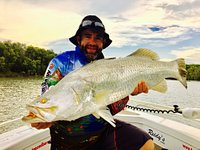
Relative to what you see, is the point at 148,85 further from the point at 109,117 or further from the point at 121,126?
the point at 121,126

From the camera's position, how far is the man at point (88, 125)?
2633 mm

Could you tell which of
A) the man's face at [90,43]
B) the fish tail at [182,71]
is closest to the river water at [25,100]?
the man's face at [90,43]

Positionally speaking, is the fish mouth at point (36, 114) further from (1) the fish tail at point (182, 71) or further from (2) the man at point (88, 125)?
(1) the fish tail at point (182, 71)

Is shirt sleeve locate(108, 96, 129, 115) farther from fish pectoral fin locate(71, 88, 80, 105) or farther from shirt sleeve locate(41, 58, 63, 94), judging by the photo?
fish pectoral fin locate(71, 88, 80, 105)

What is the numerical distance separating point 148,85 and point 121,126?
0.92 m

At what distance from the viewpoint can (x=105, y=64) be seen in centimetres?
208

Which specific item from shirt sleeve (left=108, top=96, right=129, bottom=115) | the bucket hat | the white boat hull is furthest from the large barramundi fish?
the white boat hull

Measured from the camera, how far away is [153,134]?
14.7 feet

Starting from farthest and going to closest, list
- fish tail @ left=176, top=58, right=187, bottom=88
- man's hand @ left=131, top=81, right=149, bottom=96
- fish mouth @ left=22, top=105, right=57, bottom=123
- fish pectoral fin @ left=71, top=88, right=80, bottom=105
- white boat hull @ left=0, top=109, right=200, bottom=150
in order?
white boat hull @ left=0, top=109, right=200, bottom=150 → fish tail @ left=176, top=58, right=187, bottom=88 → man's hand @ left=131, top=81, right=149, bottom=96 → fish pectoral fin @ left=71, top=88, right=80, bottom=105 → fish mouth @ left=22, top=105, right=57, bottom=123

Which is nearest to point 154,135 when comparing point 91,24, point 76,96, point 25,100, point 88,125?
point 88,125

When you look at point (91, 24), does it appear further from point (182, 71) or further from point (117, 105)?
point (182, 71)

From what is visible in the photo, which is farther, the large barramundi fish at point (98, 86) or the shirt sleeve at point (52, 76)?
the shirt sleeve at point (52, 76)

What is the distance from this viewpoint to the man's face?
2926mm

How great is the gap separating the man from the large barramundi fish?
64 centimetres
